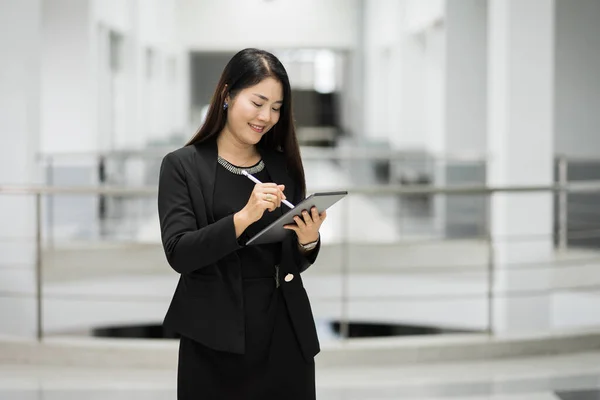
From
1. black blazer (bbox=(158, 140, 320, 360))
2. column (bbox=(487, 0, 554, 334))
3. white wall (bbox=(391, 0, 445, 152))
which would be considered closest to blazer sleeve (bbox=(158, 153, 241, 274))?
black blazer (bbox=(158, 140, 320, 360))

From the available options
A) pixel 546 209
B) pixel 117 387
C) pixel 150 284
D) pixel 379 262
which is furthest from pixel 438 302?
pixel 117 387

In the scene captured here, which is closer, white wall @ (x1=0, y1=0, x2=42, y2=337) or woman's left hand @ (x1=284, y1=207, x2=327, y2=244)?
woman's left hand @ (x1=284, y1=207, x2=327, y2=244)

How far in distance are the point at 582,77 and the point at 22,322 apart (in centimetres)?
384

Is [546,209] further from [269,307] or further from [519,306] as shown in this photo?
[269,307]

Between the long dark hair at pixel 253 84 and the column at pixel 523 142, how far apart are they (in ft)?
9.88

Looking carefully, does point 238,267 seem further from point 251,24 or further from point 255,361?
point 251,24

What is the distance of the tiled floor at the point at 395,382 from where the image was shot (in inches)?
95.7

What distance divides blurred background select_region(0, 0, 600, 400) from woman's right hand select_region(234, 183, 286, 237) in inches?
53.5

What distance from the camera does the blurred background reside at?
2742mm

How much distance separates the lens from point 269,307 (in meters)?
1.23

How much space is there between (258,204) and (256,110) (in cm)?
15

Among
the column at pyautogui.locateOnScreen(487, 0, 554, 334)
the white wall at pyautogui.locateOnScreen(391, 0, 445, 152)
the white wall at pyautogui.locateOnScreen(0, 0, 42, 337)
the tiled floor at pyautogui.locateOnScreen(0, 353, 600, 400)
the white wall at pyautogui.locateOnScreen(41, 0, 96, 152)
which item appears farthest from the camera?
the white wall at pyautogui.locateOnScreen(391, 0, 445, 152)

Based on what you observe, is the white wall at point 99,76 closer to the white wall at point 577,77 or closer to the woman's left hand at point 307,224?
the white wall at point 577,77

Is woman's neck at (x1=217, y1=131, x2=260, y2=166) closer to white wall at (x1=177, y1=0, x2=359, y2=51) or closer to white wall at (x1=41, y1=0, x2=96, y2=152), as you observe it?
white wall at (x1=41, y1=0, x2=96, y2=152)
